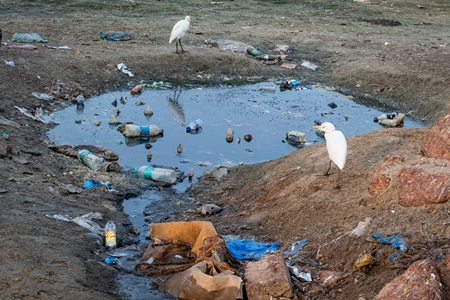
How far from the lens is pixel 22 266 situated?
16.5ft

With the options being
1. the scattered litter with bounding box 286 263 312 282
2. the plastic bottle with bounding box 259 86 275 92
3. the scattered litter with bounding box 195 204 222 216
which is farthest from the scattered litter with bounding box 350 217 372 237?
the plastic bottle with bounding box 259 86 275 92

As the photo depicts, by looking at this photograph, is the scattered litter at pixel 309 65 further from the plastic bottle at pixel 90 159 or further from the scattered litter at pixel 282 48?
the plastic bottle at pixel 90 159

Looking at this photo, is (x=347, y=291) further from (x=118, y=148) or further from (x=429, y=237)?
(x=118, y=148)

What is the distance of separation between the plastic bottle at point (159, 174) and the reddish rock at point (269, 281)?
137 inches

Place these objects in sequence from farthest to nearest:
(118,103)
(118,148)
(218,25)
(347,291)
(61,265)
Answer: (218,25), (118,103), (118,148), (61,265), (347,291)

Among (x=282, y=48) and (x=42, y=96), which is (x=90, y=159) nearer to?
(x=42, y=96)

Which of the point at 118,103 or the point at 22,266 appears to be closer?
the point at 22,266

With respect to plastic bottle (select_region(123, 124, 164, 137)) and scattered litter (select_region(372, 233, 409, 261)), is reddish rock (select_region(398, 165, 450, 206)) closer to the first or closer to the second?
scattered litter (select_region(372, 233, 409, 261))

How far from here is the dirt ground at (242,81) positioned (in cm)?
526

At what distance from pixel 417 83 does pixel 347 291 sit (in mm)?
8904

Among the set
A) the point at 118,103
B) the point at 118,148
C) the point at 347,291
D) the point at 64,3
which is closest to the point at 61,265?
the point at 347,291

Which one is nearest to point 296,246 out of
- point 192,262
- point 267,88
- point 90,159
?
point 192,262

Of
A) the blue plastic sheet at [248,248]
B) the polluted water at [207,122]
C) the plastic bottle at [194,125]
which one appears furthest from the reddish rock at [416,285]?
the plastic bottle at [194,125]

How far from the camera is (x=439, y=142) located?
21.0ft
